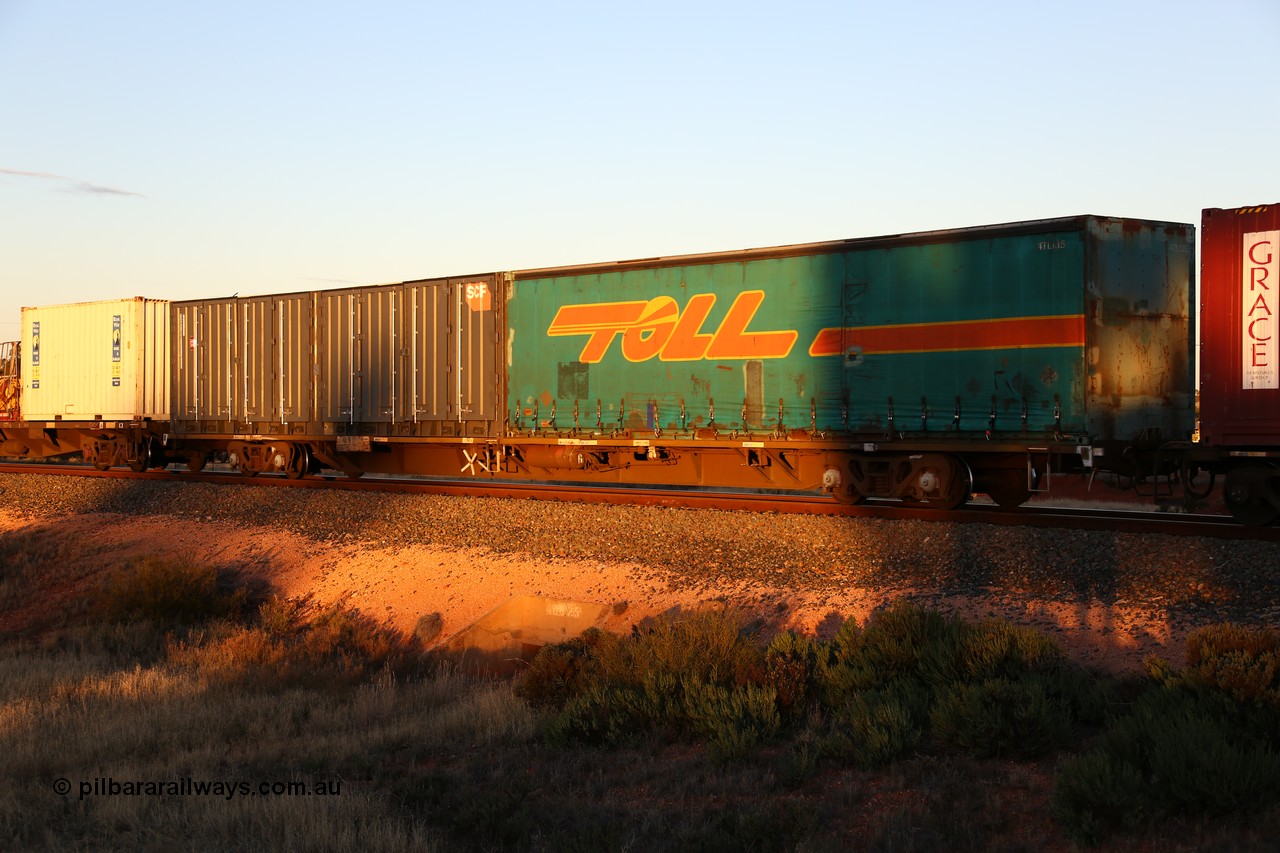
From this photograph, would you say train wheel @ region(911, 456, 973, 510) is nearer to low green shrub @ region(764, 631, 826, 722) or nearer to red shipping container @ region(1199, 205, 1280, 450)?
red shipping container @ region(1199, 205, 1280, 450)

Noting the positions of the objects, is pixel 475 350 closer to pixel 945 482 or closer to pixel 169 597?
pixel 169 597

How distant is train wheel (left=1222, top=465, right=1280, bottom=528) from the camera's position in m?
12.4

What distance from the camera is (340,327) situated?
→ 865 inches

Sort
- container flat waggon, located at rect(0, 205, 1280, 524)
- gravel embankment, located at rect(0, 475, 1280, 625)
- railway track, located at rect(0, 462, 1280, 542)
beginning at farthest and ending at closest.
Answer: container flat waggon, located at rect(0, 205, 1280, 524) → railway track, located at rect(0, 462, 1280, 542) → gravel embankment, located at rect(0, 475, 1280, 625)

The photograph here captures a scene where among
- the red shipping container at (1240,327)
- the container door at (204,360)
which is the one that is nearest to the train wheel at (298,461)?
the container door at (204,360)

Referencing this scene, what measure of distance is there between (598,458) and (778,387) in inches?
146

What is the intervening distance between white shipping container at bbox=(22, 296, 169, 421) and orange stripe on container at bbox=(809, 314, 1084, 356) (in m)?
16.3

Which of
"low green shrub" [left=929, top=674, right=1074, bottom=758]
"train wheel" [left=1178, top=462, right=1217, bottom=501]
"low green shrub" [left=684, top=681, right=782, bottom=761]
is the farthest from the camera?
"train wheel" [left=1178, top=462, right=1217, bottom=501]

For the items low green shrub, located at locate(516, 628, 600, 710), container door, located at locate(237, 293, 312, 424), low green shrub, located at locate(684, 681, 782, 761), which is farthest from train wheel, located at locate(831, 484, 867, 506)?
container door, located at locate(237, 293, 312, 424)

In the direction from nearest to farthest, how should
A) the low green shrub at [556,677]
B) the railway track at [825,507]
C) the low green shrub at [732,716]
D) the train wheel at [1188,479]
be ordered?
the low green shrub at [732,716], the low green shrub at [556,677], the railway track at [825,507], the train wheel at [1188,479]

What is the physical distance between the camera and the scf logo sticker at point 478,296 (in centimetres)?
2005

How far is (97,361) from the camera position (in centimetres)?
2644

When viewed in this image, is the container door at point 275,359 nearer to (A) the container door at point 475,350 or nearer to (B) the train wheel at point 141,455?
(B) the train wheel at point 141,455
